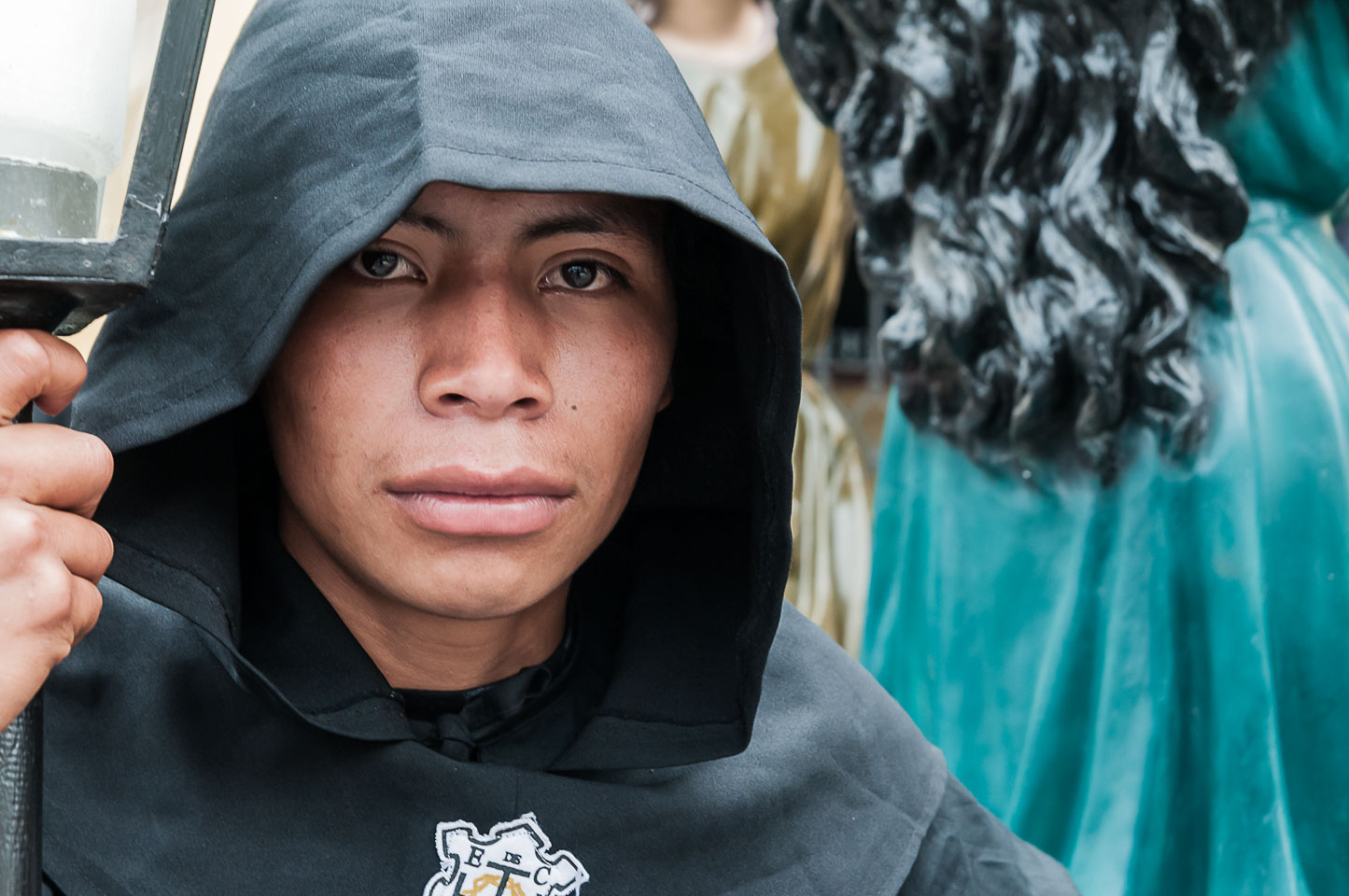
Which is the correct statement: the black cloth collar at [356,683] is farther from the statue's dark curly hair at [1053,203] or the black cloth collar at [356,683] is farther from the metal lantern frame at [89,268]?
the statue's dark curly hair at [1053,203]

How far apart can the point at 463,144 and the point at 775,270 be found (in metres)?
0.33

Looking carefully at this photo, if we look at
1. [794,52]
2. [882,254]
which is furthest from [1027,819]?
[794,52]

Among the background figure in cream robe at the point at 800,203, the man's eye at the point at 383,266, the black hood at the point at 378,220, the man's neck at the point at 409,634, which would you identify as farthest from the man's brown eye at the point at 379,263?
the background figure in cream robe at the point at 800,203

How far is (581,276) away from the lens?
1422 mm

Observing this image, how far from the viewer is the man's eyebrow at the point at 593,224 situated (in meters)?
1.35

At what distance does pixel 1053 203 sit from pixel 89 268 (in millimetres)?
1113

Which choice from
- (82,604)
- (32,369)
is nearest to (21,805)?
(82,604)

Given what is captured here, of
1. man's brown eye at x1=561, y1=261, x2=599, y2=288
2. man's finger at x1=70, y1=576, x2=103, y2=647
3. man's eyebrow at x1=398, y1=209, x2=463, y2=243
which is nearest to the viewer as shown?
man's finger at x1=70, y1=576, x2=103, y2=647

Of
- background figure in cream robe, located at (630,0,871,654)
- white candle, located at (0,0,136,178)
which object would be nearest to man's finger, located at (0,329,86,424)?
white candle, located at (0,0,136,178)

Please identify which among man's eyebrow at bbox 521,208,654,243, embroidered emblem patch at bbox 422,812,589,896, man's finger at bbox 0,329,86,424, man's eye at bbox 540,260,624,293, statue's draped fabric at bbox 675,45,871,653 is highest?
man's finger at bbox 0,329,86,424

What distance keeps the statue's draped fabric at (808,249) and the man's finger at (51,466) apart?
2236 millimetres

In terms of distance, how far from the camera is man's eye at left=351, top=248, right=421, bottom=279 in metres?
1.34

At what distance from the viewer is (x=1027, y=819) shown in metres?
1.78

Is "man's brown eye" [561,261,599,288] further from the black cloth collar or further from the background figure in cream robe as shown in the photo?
the background figure in cream robe
